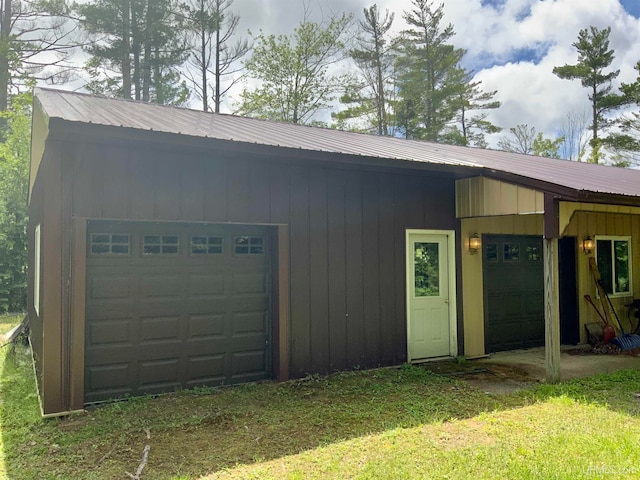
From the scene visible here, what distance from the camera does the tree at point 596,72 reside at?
19.6 metres

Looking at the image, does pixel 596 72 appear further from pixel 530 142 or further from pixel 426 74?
pixel 426 74

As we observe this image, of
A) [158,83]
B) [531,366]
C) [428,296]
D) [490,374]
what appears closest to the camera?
[490,374]

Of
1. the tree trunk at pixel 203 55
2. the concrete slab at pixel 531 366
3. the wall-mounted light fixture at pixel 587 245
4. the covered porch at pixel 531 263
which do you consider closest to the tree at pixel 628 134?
the covered porch at pixel 531 263

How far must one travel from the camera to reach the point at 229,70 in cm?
1739

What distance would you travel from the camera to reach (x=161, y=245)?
16.0ft

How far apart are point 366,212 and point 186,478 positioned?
146 inches

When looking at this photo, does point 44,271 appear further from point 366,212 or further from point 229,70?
point 229,70

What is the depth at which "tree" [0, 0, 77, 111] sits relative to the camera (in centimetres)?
1568

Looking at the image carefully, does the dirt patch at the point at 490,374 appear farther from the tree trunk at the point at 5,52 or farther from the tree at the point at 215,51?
the tree trunk at the point at 5,52

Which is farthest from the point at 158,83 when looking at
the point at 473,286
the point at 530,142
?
the point at 530,142

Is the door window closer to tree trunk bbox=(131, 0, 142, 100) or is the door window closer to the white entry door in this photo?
the white entry door

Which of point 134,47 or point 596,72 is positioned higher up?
point 596,72

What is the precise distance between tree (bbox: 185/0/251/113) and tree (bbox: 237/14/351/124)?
2.02 feet

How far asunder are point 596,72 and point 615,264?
49.6 feet
